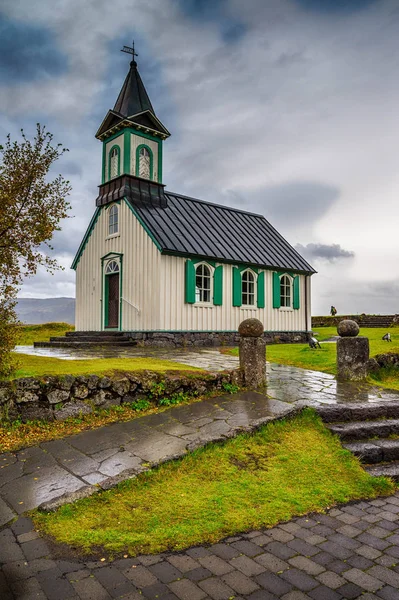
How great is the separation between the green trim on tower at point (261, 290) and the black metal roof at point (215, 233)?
23.5 inches

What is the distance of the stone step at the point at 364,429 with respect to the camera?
5915 millimetres

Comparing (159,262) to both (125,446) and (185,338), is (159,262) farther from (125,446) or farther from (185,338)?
(125,446)

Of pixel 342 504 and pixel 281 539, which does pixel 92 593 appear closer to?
pixel 281 539

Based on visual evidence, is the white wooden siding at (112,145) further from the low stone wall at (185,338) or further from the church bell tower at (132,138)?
the low stone wall at (185,338)

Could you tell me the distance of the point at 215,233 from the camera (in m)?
19.8

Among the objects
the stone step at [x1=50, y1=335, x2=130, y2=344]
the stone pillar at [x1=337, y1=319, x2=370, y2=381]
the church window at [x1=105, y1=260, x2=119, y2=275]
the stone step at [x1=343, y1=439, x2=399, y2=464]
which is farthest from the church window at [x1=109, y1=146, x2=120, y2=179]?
the stone step at [x1=343, y1=439, x2=399, y2=464]

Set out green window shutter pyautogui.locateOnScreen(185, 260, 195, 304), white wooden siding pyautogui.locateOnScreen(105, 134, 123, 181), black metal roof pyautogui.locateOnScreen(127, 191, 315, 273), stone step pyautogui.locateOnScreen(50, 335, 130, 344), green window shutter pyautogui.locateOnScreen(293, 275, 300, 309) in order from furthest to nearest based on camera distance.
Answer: green window shutter pyautogui.locateOnScreen(293, 275, 300, 309)
white wooden siding pyautogui.locateOnScreen(105, 134, 123, 181)
black metal roof pyautogui.locateOnScreen(127, 191, 315, 273)
green window shutter pyautogui.locateOnScreen(185, 260, 195, 304)
stone step pyautogui.locateOnScreen(50, 335, 130, 344)

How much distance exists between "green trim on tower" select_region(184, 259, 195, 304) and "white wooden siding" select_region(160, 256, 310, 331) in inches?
5.6

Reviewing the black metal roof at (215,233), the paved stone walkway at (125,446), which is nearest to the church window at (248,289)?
the black metal roof at (215,233)

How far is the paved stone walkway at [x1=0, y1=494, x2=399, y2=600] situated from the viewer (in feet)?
9.31

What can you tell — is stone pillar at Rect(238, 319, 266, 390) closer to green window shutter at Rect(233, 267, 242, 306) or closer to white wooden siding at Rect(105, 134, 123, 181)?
green window shutter at Rect(233, 267, 242, 306)

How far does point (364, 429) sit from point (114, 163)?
16.3 metres

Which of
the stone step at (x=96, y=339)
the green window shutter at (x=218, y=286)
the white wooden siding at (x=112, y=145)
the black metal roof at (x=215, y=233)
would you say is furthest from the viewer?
the white wooden siding at (x=112, y=145)

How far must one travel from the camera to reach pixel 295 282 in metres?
21.8
